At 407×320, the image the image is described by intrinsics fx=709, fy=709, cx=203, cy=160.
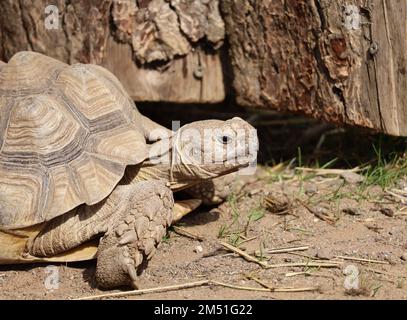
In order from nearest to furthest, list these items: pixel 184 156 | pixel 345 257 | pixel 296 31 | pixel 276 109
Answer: pixel 345 257, pixel 184 156, pixel 296 31, pixel 276 109

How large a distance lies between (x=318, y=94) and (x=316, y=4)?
0.57m

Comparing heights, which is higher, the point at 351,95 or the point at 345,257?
the point at 351,95

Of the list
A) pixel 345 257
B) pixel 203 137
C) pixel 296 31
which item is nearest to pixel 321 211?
pixel 345 257

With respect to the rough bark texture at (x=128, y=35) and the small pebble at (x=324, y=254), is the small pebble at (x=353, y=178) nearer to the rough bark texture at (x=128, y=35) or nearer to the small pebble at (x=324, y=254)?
the small pebble at (x=324, y=254)

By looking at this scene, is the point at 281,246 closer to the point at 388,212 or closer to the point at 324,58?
the point at 388,212

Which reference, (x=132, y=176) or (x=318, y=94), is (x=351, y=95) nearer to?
(x=318, y=94)

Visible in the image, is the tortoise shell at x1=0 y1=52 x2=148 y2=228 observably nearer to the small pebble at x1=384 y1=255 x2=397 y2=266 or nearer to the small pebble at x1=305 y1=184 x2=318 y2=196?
the small pebble at x1=305 y1=184 x2=318 y2=196

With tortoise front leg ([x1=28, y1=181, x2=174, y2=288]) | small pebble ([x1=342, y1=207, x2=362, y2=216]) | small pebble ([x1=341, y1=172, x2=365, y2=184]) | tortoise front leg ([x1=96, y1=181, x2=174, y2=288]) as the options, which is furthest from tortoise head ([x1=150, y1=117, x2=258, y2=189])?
small pebble ([x1=341, y1=172, x2=365, y2=184])

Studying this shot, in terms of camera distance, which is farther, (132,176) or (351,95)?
(351,95)

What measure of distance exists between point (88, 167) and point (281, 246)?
1100 mm

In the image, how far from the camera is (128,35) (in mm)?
4773

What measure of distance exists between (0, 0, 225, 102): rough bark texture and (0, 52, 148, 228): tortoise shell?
0.75m

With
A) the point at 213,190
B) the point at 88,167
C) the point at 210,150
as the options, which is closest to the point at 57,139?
the point at 88,167

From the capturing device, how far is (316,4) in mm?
4348
